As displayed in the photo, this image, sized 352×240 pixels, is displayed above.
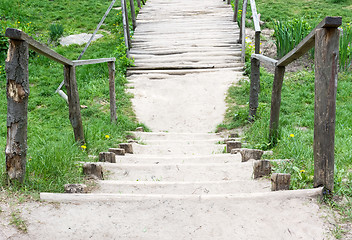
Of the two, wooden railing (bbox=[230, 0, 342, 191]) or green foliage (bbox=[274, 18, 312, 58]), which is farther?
green foliage (bbox=[274, 18, 312, 58])

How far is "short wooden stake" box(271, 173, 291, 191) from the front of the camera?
109 inches

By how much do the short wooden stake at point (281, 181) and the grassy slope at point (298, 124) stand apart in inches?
4.3

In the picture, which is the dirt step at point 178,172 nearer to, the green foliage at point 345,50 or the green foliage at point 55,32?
the green foliage at point 345,50

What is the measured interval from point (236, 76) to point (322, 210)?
6.00 m

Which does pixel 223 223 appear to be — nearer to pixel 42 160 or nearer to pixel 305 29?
pixel 42 160

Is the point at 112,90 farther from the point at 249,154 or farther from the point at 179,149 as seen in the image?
the point at 249,154

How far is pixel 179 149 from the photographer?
195 inches

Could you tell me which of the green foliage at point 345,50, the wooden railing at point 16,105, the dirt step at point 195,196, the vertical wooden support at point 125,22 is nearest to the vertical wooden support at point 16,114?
the wooden railing at point 16,105

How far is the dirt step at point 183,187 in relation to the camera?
2994 mm

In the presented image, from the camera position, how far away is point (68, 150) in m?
3.79

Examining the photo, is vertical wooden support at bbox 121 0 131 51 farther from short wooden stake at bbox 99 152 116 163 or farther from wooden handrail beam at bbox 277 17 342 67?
wooden handrail beam at bbox 277 17 342 67

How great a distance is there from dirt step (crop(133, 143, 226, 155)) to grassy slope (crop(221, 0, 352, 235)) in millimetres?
474

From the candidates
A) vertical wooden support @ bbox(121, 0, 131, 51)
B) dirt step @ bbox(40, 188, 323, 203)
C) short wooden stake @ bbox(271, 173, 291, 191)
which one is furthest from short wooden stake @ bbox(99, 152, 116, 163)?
vertical wooden support @ bbox(121, 0, 131, 51)

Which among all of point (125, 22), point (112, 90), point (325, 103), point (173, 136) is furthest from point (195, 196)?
point (125, 22)
